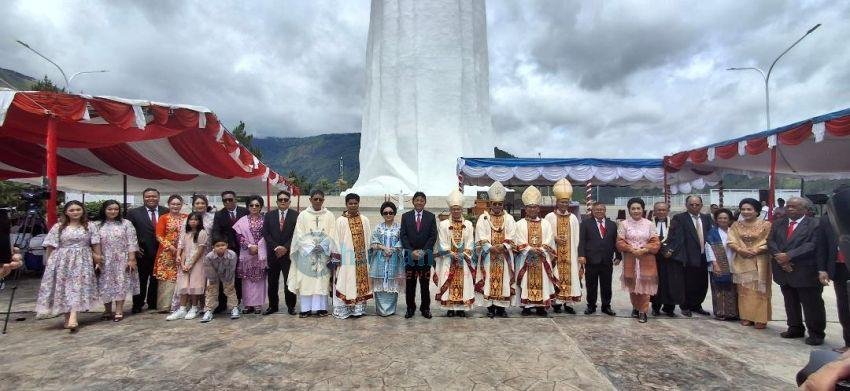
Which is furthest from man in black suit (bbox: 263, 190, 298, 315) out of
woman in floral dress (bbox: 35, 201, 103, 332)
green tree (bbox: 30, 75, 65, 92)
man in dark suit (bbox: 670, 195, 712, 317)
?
green tree (bbox: 30, 75, 65, 92)

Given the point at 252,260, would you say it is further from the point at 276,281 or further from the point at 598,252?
the point at 598,252

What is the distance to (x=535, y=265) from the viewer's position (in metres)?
4.70

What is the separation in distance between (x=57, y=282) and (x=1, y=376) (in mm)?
1313

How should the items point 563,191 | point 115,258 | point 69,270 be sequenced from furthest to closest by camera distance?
1. point 563,191
2. point 115,258
3. point 69,270

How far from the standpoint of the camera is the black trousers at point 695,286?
188 inches

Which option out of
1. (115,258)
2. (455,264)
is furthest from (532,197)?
(115,258)

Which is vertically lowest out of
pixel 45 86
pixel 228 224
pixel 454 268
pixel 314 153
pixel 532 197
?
pixel 454 268

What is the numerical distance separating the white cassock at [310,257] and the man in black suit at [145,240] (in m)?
1.59

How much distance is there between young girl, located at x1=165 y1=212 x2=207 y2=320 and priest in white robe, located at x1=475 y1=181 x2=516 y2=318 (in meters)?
2.85

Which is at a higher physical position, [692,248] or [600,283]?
[692,248]

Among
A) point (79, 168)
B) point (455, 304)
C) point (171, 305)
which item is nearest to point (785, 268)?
point (455, 304)

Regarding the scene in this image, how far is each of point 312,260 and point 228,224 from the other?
95cm

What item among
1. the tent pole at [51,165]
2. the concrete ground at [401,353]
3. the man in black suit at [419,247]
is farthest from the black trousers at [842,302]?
the tent pole at [51,165]

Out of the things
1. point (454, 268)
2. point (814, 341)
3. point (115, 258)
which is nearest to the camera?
point (814, 341)
